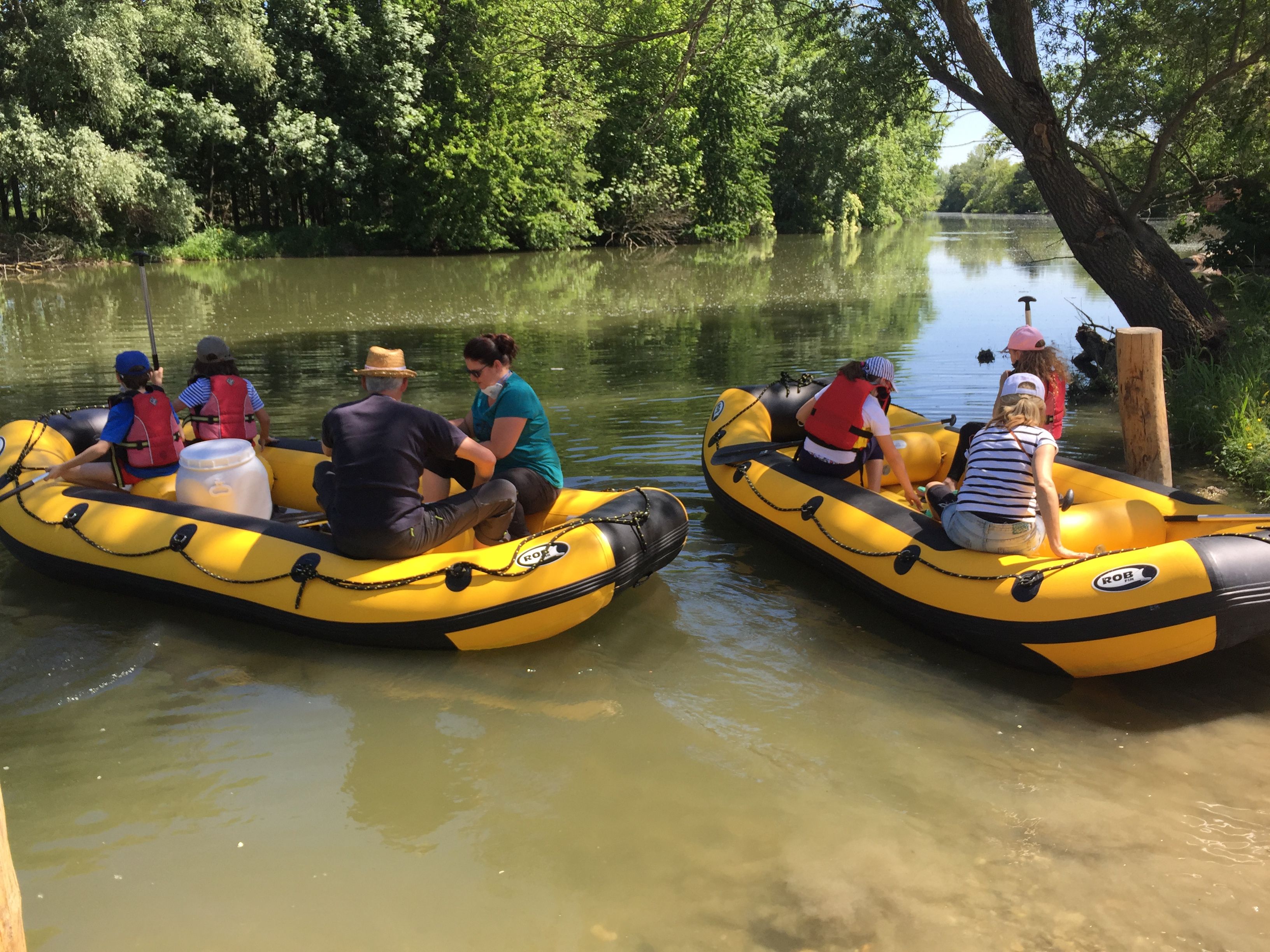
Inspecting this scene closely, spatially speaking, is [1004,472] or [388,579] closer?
[1004,472]

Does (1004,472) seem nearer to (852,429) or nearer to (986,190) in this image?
(852,429)

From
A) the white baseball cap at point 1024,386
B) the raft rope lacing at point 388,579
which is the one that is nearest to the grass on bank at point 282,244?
the raft rope lacing at point 388,579

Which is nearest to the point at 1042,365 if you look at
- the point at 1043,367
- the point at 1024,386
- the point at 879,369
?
the point at 1043,367

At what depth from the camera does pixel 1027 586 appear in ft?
13.7

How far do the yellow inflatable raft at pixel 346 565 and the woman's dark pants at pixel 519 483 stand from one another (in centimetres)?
12

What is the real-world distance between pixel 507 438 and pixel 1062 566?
2.59 metres

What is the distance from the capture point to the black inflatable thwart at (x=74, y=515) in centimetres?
511

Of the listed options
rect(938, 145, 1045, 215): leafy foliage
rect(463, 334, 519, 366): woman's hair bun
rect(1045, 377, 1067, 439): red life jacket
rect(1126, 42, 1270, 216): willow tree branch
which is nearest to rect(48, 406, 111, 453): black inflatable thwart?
rect(463, 334, 519, 366): woman's hair bun

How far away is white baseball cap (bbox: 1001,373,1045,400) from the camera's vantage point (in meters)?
→ 4.37

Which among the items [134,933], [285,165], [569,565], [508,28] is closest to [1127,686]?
[569,565]

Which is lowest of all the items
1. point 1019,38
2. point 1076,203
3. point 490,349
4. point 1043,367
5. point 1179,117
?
point 1043,367

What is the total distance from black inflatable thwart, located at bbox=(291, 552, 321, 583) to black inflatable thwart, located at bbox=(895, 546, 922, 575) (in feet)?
8.88

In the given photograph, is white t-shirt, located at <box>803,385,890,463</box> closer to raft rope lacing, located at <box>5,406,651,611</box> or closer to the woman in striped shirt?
the woman in striped shirt

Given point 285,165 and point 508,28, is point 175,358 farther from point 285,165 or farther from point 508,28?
point 285,165
